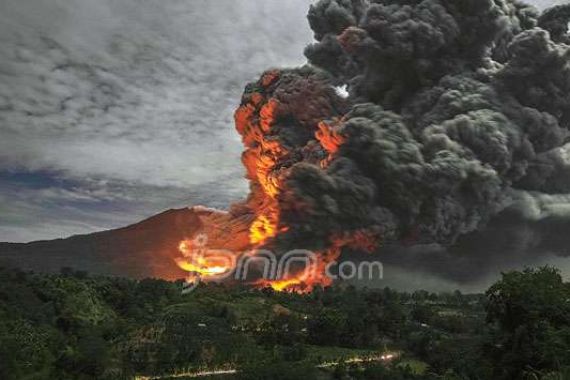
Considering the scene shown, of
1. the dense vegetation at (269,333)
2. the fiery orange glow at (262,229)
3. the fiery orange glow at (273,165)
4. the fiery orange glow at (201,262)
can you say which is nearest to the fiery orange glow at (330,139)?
the fiery orange glow at (273,165)

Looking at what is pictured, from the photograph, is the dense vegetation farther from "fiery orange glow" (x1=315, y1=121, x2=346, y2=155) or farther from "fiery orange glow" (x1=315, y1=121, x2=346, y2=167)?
"fiery orange glow" (x1=315, y1=121, x2=346, y2=155)

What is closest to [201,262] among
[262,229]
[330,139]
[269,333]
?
[262,229]

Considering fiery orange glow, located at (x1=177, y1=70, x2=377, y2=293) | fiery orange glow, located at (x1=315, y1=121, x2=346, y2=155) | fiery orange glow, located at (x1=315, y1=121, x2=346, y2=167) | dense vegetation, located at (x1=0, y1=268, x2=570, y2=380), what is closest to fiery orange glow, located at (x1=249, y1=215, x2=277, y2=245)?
fiery orange glow, located at (x1=177, y1=70, x2=377, y2=293)

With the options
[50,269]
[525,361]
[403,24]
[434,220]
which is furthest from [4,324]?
[50,269]

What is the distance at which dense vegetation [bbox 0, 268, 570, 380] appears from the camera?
28.0 meters

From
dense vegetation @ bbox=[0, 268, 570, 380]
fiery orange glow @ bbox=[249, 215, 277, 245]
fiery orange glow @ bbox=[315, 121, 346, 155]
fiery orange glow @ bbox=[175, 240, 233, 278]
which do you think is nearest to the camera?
dense vegetation @ bbox=[0, 268, 570, 380]

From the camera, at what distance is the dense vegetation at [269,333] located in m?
28.0

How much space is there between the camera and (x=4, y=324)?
36500 mm

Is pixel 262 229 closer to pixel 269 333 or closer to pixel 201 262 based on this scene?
pixel 201 262

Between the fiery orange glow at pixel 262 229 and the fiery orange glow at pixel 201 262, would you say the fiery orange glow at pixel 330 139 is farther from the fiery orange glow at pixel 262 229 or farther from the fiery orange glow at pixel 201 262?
the fiery orange glow at pixel 201 262

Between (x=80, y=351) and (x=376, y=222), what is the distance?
110ft

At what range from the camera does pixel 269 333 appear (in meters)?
45.6

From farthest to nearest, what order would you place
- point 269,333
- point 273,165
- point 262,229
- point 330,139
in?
point 273,165
point 262,229
point 330,139
point 269,333

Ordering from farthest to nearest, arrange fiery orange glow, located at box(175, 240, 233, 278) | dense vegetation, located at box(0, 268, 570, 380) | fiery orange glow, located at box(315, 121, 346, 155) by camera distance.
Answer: fiery orange glow, located at box(175, 240, 233, 278) → fiery orange glow, located at box(315, 121, 346, 155) → dense vegetation, located at box(0, 268, 570, 380)
